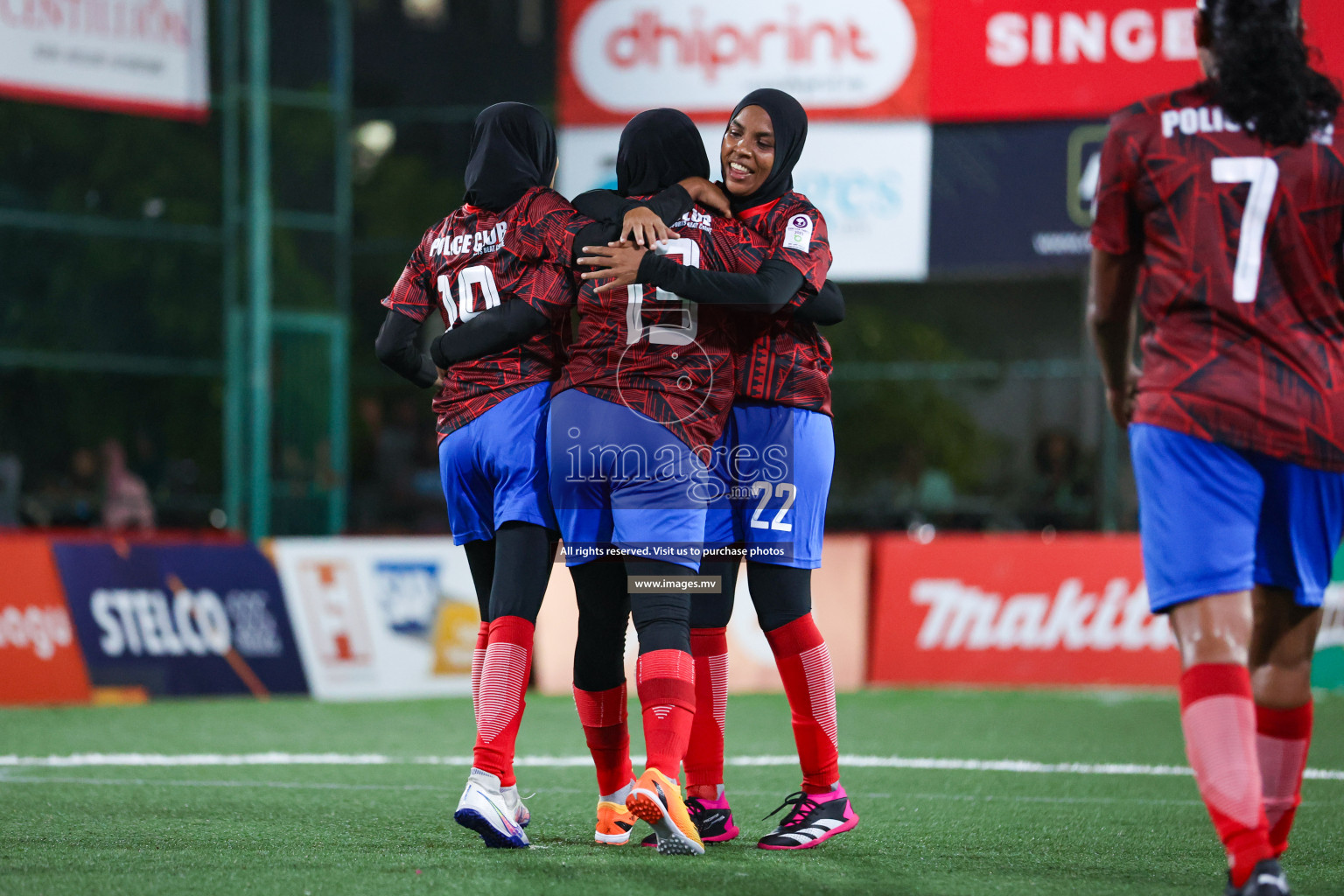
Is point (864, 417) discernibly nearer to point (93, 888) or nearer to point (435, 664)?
point (435, 664)

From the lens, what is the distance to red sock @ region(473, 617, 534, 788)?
409 centimetres

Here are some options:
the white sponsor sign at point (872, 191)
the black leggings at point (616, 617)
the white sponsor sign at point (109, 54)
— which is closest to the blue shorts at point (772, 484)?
the black leggings at point (616, 617)

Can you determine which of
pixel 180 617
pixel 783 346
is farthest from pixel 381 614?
pixel 783 346

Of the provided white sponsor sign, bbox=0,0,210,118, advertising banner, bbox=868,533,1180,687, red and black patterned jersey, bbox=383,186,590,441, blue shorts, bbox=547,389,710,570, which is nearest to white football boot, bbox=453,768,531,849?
blue shorts, bbox=547,389,710,570

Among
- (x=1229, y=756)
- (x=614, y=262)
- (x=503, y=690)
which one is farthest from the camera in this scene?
(x=503, y=690)

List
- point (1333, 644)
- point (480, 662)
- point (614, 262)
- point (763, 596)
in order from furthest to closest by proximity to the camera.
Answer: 1. point (1333, 644)
2. point (480, 662)
3. point (763, 596)
4. point (614, 262)

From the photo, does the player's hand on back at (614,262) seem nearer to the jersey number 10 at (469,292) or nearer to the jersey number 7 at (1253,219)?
the jersey number 10 at (469,292)

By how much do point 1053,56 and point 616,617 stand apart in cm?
1029

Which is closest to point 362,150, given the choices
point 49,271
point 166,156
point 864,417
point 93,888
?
point 166,156

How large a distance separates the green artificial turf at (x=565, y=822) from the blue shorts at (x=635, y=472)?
876 mm

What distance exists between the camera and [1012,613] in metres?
10.0

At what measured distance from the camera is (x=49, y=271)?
15.2 meters

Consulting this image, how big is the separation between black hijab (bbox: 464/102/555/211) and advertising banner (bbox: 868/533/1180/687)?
6.17 metres

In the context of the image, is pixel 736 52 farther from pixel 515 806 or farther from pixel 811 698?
pixel 515 806
